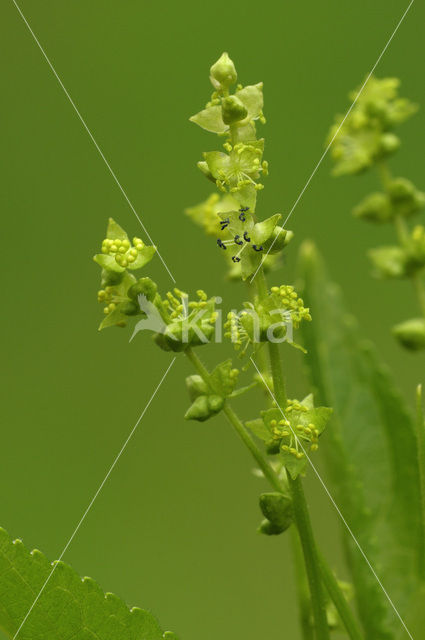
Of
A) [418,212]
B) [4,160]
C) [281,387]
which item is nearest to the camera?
[281,387]

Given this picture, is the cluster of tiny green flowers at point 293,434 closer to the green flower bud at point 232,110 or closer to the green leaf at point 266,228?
the green leaf at point 266,228

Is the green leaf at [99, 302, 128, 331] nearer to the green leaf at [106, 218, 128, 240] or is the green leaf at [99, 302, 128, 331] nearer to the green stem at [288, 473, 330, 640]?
the green leaf at [106, 218, 128, 240]

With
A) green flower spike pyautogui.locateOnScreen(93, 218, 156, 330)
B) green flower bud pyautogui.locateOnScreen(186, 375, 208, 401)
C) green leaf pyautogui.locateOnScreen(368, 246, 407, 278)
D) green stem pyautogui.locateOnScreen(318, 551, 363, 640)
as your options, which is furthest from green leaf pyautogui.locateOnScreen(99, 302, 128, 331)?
green leaf pyautogui.locateOnScreen(368, 246, 407, 278)

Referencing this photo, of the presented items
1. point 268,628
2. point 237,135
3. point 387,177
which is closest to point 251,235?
point 237,135

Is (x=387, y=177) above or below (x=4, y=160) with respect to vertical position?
below

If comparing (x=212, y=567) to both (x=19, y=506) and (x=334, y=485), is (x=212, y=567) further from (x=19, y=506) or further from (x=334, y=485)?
(x=334, y=485)

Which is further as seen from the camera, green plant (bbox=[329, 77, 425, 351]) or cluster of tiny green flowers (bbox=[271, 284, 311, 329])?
green plant (bbox=[329, 77, 425, 351])

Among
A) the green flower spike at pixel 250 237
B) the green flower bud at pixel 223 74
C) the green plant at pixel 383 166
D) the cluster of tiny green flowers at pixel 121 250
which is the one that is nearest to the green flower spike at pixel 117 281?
the cluster of tiny green flowers at pixel 121 250
